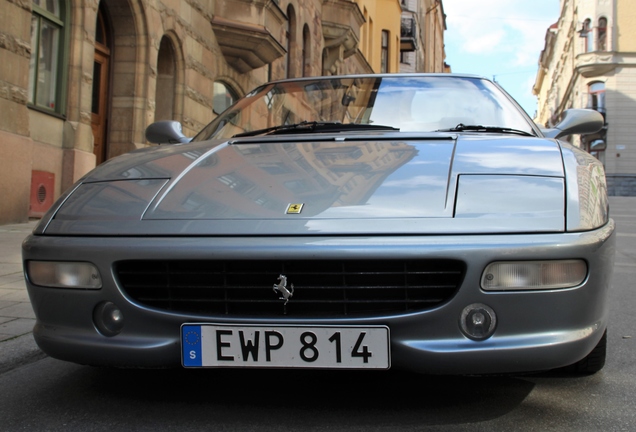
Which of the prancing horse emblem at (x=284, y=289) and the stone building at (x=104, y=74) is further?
the stone building at (x=104, y=74)

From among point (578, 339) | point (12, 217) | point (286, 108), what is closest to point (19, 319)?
point (286, 108)

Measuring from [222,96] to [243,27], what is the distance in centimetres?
168

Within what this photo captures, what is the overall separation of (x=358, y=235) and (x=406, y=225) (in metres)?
0.16

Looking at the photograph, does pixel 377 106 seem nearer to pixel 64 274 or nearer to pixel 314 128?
pixel 314 128

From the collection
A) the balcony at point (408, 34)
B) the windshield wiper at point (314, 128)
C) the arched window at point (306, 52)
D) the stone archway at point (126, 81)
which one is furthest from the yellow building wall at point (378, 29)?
the windshield wiper at point (314, 128)

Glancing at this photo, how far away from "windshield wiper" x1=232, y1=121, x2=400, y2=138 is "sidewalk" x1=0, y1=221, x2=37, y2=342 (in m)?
1.49

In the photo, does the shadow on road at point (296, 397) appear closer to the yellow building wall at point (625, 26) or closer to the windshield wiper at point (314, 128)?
the windshield wiper at point (314, 128)

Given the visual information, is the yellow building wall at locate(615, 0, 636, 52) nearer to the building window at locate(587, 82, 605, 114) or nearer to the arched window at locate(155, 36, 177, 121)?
the building window at locate(587, 82, 605, 114)

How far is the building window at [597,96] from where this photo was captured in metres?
44.2

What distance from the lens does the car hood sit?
216 cm

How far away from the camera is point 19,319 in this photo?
12.2ft

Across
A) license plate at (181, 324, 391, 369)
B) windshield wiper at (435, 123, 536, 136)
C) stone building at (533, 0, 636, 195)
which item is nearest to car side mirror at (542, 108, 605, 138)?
windshield wiper at (435, 123, 536, 136)

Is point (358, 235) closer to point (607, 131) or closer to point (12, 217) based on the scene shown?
point (12, 217)

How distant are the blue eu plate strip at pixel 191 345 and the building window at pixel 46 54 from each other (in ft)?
25.2
